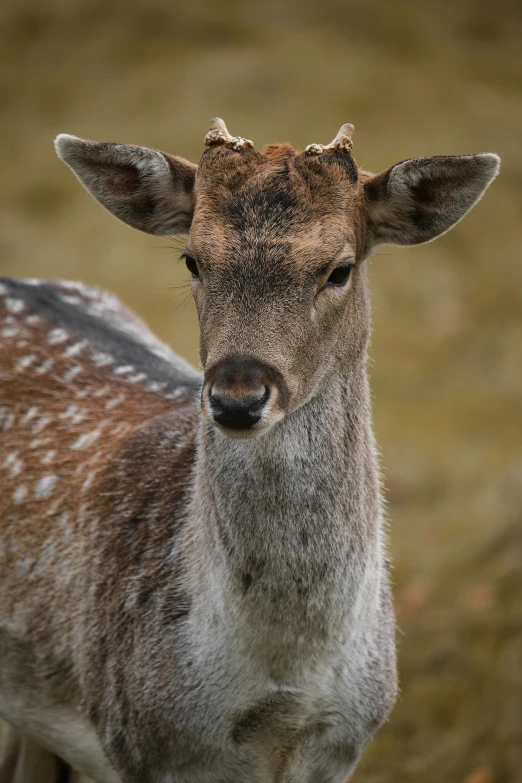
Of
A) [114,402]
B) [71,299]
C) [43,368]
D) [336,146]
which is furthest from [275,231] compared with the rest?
[71,299]

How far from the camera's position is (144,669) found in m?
4.85

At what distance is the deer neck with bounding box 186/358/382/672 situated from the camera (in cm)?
444

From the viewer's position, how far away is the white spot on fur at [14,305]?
6309mm

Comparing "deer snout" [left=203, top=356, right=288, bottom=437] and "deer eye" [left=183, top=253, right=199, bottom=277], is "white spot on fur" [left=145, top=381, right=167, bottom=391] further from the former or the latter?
"deer snout" [left=203, top=356, right=288, bottom=437]

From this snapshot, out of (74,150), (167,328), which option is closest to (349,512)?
(74,150)

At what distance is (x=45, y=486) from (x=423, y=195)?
7.26ft

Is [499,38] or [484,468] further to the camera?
[499,38]

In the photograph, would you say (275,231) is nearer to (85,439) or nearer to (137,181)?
(137,181)

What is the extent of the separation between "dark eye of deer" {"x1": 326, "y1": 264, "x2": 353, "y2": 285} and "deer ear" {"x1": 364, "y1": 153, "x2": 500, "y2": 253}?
0.34 metres

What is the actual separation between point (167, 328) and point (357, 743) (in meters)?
10.2

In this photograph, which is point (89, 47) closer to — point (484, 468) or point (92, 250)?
point (92, 250)

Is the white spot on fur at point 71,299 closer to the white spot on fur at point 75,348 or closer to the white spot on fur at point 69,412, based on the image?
the white spot on fur at point 75,348

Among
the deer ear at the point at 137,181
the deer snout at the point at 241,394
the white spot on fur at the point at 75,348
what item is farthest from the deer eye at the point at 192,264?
the white spot on fur at the point at 75,348

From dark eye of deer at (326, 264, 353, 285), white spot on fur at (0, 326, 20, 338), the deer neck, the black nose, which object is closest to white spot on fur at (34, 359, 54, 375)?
white spot on fur at (0, 326, 20, 338)
